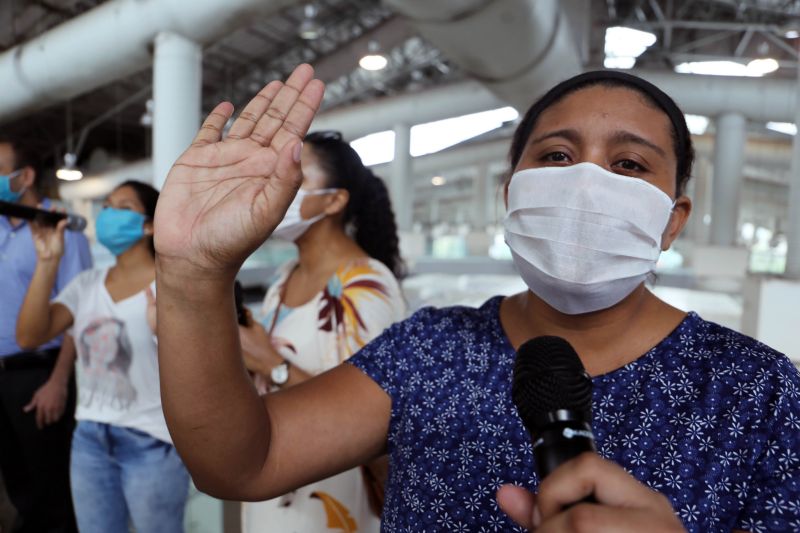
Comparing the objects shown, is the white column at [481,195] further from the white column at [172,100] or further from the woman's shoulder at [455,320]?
the woman's shoulder at [455,320]

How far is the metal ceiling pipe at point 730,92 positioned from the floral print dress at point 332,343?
9.99m

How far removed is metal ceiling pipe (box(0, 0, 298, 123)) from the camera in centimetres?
466

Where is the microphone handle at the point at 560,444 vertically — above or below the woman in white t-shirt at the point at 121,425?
above

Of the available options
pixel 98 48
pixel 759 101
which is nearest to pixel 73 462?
pixel 98 48

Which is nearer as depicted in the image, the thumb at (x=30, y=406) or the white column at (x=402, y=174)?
the thumb at (x=30, y=406)

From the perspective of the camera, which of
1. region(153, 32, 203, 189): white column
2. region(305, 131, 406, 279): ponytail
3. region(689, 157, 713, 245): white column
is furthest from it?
region(689, 157, 713, 245): white column

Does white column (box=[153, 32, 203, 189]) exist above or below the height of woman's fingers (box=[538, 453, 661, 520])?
above

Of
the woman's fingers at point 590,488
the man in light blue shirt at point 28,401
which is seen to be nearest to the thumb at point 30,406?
the man in light blue shirt at point 28,401

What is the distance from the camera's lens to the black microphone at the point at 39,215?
2.25 metres

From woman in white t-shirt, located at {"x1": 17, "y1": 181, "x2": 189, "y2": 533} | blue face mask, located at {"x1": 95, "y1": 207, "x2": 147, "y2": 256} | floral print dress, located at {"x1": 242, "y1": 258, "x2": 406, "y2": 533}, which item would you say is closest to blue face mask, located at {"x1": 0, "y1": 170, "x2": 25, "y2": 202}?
blue face mask, located at {"x1": 95, "y1": 207, "x2": 147, "y2": 256}

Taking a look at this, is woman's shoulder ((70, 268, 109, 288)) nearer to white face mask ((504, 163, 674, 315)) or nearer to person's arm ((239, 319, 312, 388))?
person's arm ((239, 319, 312, 388))

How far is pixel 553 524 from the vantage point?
0.49 metres

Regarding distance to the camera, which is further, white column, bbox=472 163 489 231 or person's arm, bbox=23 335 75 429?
white column, bbox=472 163 489 231

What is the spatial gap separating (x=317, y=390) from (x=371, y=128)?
38.3ft
